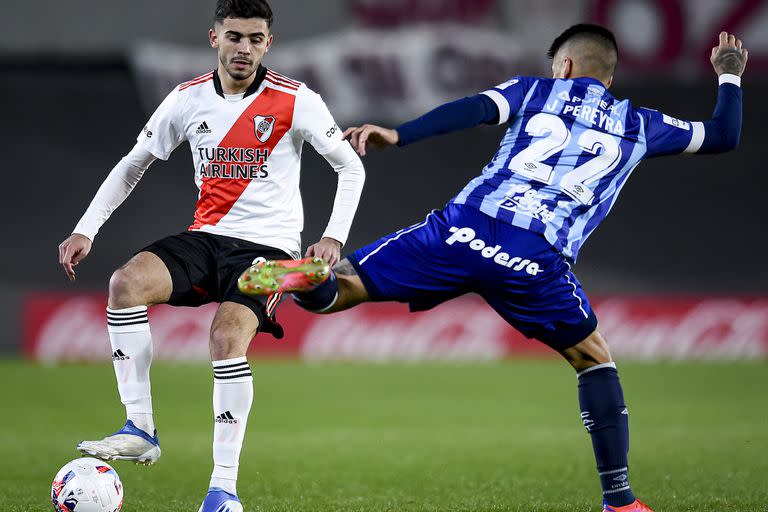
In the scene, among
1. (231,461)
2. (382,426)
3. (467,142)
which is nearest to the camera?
(231,461)

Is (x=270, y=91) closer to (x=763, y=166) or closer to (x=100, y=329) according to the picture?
(x=100, y=329)

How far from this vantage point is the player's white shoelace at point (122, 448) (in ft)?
15.8

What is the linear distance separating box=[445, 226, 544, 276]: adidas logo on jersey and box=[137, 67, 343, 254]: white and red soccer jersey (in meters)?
0.89

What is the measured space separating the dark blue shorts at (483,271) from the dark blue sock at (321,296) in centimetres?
18

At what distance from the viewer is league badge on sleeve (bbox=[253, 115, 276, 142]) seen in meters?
5.38

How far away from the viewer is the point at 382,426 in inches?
432

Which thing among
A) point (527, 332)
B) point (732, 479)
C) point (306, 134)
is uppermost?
point (306, 134)

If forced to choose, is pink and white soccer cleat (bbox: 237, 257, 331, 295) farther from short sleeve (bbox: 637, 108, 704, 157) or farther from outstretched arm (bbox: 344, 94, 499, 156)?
short sleeve (bbox: 637, 108, 704, 157)

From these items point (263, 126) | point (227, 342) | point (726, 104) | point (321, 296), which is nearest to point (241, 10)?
point (263, 126)

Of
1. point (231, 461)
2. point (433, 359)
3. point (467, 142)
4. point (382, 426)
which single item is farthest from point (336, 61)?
point (231, 461)

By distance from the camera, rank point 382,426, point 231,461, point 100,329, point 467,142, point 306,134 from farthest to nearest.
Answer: point 467,142
point 100,329
point 382,426
point 306,134
point 231,461

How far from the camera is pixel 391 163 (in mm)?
22297

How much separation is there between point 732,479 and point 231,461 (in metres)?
3.49

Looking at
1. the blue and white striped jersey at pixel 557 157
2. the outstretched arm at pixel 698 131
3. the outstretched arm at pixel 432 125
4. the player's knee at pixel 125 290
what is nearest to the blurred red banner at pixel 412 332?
the player's knee at pixel 125 290
